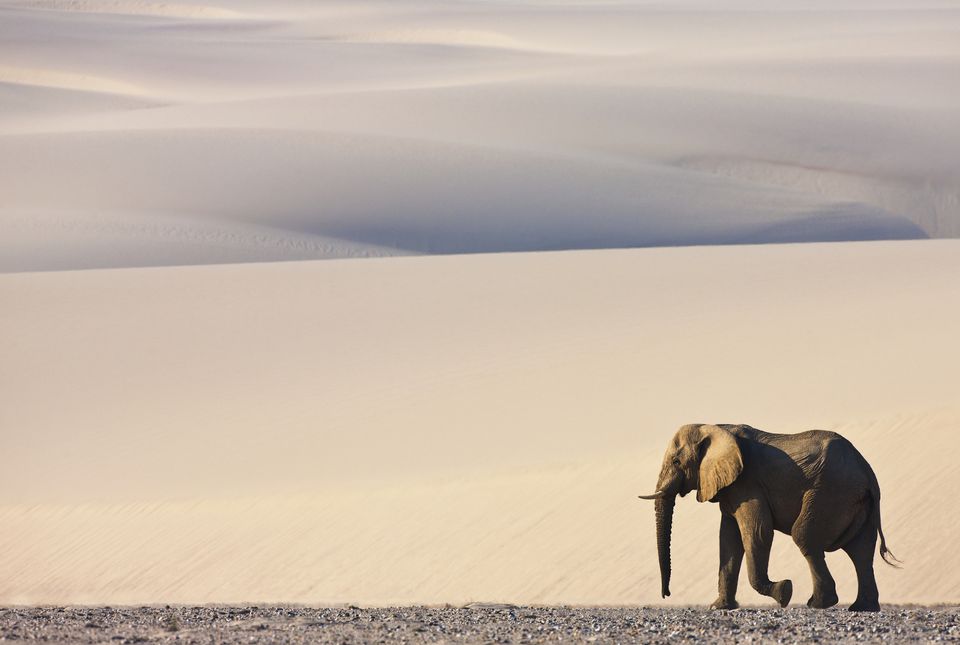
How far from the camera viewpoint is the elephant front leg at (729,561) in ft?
36.6

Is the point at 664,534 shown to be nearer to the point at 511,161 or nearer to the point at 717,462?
the point at 717,462

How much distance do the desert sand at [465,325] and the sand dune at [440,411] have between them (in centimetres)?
6

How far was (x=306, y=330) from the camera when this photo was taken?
2595 cm

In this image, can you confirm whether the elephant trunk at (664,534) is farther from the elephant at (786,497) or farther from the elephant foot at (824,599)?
the elephant foot at (824,599)

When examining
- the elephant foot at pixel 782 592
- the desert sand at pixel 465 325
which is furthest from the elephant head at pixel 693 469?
the desert sand at pixel 465 325

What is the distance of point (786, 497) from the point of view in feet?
35.7

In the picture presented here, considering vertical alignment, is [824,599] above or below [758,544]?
below

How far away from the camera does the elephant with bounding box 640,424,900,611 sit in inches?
424

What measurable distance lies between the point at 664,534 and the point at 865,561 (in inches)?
54.7

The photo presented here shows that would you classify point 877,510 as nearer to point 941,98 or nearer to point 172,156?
point 172,156

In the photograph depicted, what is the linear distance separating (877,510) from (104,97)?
5932 centimetres

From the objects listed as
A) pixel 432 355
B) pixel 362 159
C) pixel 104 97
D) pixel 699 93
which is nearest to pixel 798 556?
pixel 432 355

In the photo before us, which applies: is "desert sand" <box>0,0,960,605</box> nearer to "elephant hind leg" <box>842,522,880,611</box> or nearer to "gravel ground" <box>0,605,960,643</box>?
"elephant hind leg" <box>842,522,880,611</box>

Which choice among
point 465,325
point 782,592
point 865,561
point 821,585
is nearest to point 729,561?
point 782,592
